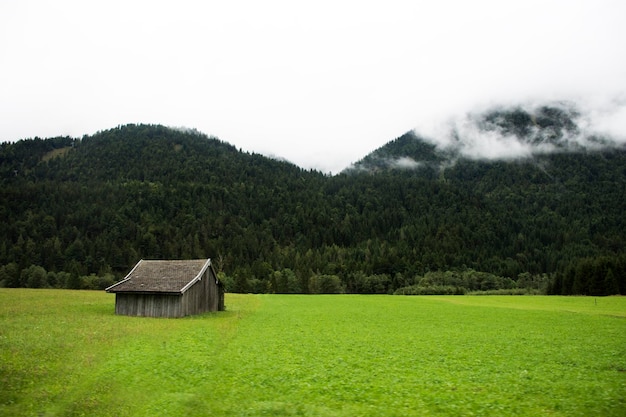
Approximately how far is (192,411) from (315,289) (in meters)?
124

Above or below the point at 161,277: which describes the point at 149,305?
below

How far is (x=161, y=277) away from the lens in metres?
50.3

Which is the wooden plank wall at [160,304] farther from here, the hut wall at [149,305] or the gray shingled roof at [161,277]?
the gray shingled roof at [161,277]

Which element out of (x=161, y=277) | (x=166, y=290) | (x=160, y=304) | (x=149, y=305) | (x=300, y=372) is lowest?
(x=300, y=372)

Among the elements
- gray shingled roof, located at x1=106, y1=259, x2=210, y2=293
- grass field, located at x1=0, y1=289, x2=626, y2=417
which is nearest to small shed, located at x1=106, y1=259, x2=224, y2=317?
gray shingled roof, located at x1=106, y1=259, x2=210, y2=293

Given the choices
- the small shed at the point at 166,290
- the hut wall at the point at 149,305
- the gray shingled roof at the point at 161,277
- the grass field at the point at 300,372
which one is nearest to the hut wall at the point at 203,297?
the small shed at the point at 166,290

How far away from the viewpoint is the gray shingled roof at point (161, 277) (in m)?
47.8

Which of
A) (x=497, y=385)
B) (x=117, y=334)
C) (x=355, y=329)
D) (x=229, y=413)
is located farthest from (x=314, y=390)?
(x=355, y=329)

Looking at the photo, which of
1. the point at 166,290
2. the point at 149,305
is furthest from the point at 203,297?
the point at 149,305

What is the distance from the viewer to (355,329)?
40031 millimetres

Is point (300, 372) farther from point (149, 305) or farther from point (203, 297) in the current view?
point (203, 297)

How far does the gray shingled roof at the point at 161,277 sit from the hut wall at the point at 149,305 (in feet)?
2.98

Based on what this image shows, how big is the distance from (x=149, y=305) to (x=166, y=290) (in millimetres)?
2949

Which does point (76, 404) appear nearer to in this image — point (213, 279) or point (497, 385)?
point (497, 385)
